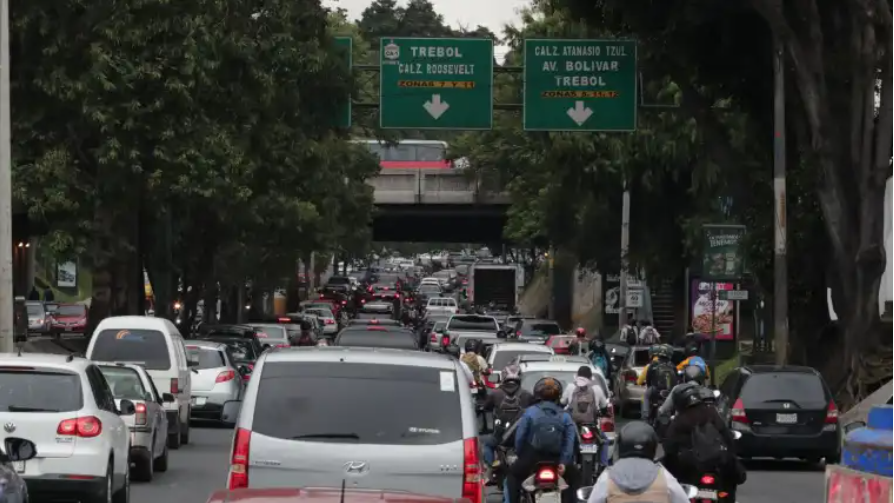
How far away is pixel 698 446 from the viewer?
14258 mm

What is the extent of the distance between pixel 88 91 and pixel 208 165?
10.3 ft

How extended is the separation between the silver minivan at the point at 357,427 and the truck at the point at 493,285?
7467 centimetres

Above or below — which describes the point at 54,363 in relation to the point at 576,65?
below

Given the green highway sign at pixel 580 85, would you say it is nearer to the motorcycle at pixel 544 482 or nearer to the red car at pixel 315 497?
the motorcycle at pixel 544 482

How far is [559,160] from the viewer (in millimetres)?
51469

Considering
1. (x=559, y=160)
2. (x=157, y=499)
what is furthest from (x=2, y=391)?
(x=559, y=160)

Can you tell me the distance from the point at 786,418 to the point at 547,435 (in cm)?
1181

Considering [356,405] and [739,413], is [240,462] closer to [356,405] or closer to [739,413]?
[356,405]

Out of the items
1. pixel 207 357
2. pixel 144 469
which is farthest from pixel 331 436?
pixel 207 357

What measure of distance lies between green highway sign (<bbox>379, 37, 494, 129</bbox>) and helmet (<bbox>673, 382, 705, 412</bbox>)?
2701 centimetres

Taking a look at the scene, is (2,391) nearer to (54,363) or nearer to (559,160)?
(54,363)

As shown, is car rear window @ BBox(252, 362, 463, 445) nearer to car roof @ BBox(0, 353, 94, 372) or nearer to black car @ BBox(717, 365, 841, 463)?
car roof @ BBox(0, 353, 94, 372)

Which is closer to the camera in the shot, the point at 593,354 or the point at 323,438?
the point at 323,438

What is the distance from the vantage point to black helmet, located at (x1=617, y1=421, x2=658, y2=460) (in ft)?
33.1
